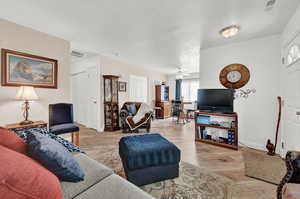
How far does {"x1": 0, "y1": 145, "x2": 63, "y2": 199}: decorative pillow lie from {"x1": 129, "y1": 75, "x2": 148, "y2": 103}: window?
490cm

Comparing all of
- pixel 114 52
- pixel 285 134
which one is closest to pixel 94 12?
pixel 114 52

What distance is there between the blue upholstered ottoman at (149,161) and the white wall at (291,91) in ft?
6.44

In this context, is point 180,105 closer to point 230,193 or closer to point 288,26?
point 288,26

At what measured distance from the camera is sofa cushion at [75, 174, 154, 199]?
2.84 feet

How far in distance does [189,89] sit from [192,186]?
21.8 feet

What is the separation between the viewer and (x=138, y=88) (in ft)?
19.7

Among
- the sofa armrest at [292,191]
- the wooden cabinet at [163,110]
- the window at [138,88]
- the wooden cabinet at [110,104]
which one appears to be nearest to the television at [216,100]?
the sofa armrest at [292,191]

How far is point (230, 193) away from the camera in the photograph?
64.5 inches

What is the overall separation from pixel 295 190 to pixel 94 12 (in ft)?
10.2

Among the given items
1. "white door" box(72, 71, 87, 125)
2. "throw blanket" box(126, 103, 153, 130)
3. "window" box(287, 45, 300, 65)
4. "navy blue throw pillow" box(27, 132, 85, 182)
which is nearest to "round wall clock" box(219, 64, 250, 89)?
"window" box(287, 45, 300, 65)

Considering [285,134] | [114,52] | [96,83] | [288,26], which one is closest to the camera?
[288,26]

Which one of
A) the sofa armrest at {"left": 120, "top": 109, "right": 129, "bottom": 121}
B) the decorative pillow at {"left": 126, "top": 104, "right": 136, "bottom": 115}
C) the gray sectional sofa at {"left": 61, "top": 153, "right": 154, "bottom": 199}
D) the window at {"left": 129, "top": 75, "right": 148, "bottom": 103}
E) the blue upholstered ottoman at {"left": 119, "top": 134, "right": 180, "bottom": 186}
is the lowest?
the blue upholstered ottoman at {"left": 119, "top": 134, "right": 180, "bottom": 186}

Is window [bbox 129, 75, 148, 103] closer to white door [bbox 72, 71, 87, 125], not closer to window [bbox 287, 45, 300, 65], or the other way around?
white door [bbox 72, 71, 87, 125]

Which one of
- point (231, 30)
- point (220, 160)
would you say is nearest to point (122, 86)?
point (231, 30)
